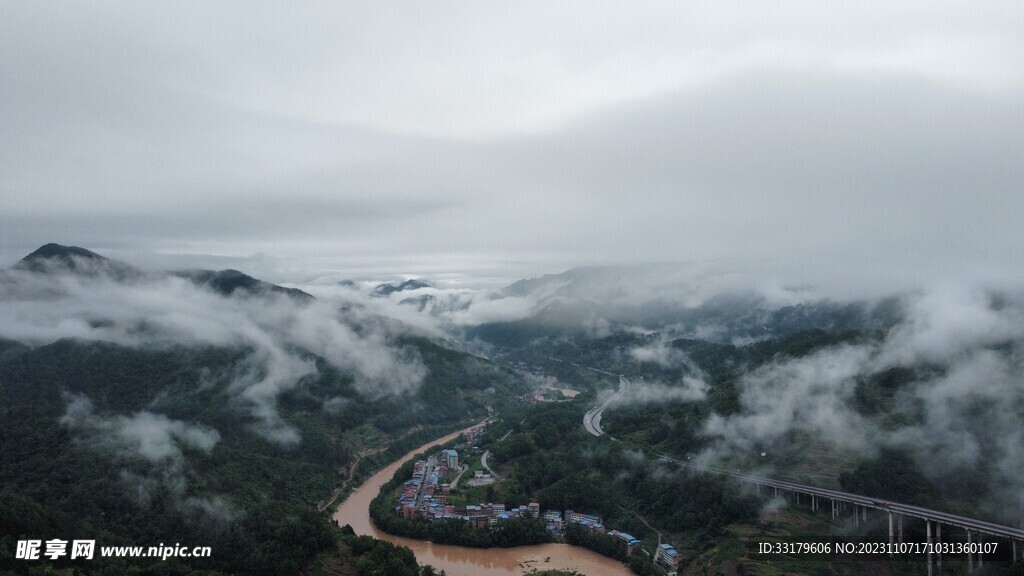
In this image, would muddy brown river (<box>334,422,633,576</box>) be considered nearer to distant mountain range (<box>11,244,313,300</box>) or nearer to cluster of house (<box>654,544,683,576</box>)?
cluster of house (<box>654,544,683,576</box>)

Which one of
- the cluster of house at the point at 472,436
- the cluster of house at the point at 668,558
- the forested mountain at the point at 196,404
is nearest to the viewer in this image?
the forested mountain at the point at 196,404

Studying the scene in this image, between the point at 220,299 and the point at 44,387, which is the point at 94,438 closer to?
the point at 44,387

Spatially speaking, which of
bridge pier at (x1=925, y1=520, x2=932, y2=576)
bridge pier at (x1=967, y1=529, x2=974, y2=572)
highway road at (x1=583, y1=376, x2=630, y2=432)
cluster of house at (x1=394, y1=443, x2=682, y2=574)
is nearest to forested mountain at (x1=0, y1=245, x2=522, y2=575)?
cluster of house at (x1=394, y1=443, x2=682, y2=574)

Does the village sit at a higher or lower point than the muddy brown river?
higher

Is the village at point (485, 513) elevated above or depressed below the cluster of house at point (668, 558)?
below

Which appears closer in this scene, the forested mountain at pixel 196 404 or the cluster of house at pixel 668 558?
the forested mountain at pixel 196 404

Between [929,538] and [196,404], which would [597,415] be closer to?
[929,538]

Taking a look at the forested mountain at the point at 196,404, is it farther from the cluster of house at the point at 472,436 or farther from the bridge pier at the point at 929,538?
the bridge pier at the point at 929,538

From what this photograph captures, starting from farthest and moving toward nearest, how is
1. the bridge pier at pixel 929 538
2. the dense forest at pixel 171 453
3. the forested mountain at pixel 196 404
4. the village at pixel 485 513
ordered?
the village at pixel 485 513 → the forested mountain at pixel 196 404 → the dense forest at pixel 171 453 → the bridge pier at pixel 929 538

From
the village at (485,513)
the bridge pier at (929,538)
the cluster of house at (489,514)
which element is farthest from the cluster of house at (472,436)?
the bridge pier at (929,538)
